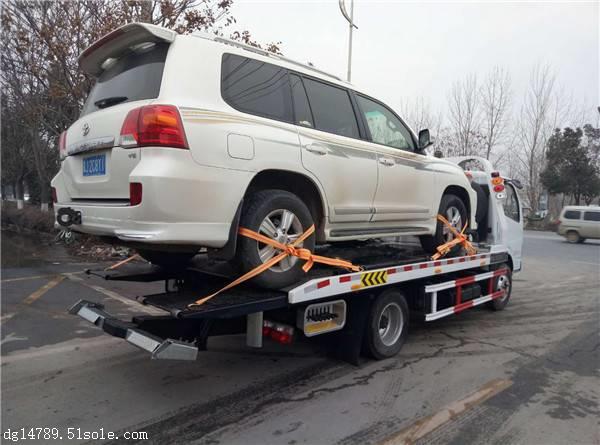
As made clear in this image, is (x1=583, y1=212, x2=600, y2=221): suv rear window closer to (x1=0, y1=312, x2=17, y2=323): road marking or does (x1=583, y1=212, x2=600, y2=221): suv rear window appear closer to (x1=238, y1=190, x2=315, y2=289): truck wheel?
(x1=238, y1=190, x2=315, y2=289): truck wheel

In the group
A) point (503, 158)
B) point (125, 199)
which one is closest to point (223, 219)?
point (125, 199)

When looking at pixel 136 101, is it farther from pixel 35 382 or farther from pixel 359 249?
pixel 359 249

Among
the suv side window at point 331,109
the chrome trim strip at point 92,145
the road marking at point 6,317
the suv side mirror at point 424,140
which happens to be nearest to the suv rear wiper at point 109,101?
the chrome trim strip at point 92,145

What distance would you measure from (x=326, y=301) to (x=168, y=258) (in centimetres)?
152

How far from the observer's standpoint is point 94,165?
132 inches

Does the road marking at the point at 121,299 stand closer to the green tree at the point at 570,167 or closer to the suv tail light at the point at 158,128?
the suv tail light at the point at 158,128

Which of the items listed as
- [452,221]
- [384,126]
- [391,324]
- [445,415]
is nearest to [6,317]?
[391,324]

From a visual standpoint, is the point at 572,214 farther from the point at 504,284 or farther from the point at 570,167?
the point at 504,284

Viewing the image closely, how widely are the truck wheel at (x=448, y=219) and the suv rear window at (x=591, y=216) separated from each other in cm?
1778

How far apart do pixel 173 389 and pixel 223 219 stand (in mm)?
1666

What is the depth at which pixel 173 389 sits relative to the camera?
12.3 feet

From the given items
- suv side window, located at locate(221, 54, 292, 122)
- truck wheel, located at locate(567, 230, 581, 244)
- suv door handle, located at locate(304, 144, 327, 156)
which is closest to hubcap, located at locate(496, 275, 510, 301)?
suv door handle, located at locate(304, 144, 327, 156)

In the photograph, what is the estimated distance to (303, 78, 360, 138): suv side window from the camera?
161 inches

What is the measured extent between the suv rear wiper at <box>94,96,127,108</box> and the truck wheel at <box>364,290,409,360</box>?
115 inches
